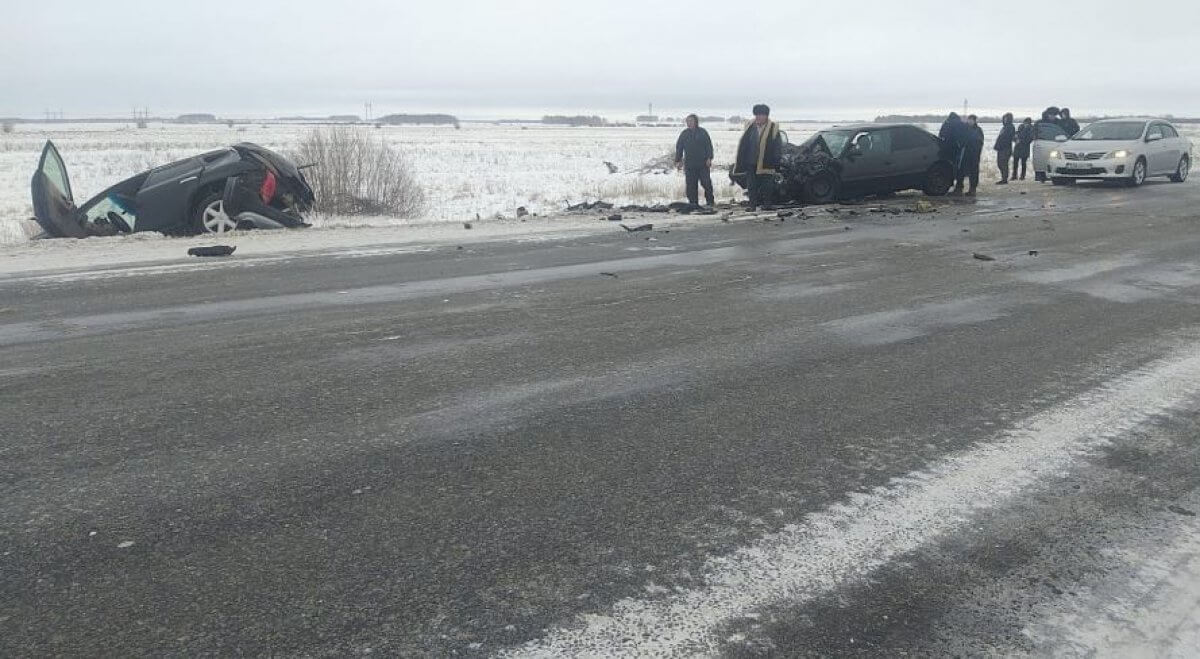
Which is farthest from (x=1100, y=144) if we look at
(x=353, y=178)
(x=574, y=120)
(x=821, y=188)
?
(x=574, y=120)

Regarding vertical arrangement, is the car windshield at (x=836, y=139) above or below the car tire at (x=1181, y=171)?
above

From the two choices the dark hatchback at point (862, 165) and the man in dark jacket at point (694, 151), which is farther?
the dark hatchback at point (862, 165)

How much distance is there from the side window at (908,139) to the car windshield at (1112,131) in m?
5.28

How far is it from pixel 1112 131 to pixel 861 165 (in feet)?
26.8

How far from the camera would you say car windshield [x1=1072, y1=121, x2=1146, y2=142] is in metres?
20.1

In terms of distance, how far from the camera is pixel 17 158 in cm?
3972

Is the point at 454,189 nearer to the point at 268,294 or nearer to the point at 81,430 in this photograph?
the point at 268,294

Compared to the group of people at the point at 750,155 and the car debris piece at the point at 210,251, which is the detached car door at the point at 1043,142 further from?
the car debris piece at the point at 210,251

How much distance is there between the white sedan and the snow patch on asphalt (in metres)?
17.4

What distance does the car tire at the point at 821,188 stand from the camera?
636 inches

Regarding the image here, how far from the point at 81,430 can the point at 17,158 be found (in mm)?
43874

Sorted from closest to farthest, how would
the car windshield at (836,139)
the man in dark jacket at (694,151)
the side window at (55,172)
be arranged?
the side window at (55,172) → the man in dark jacket at (694,151) → the car windshield at (836,139)

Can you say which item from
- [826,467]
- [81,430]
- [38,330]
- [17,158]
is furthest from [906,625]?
[17,158]

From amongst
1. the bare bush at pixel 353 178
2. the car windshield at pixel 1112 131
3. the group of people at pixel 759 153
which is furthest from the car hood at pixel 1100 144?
the bare bush at pixel 353 178
